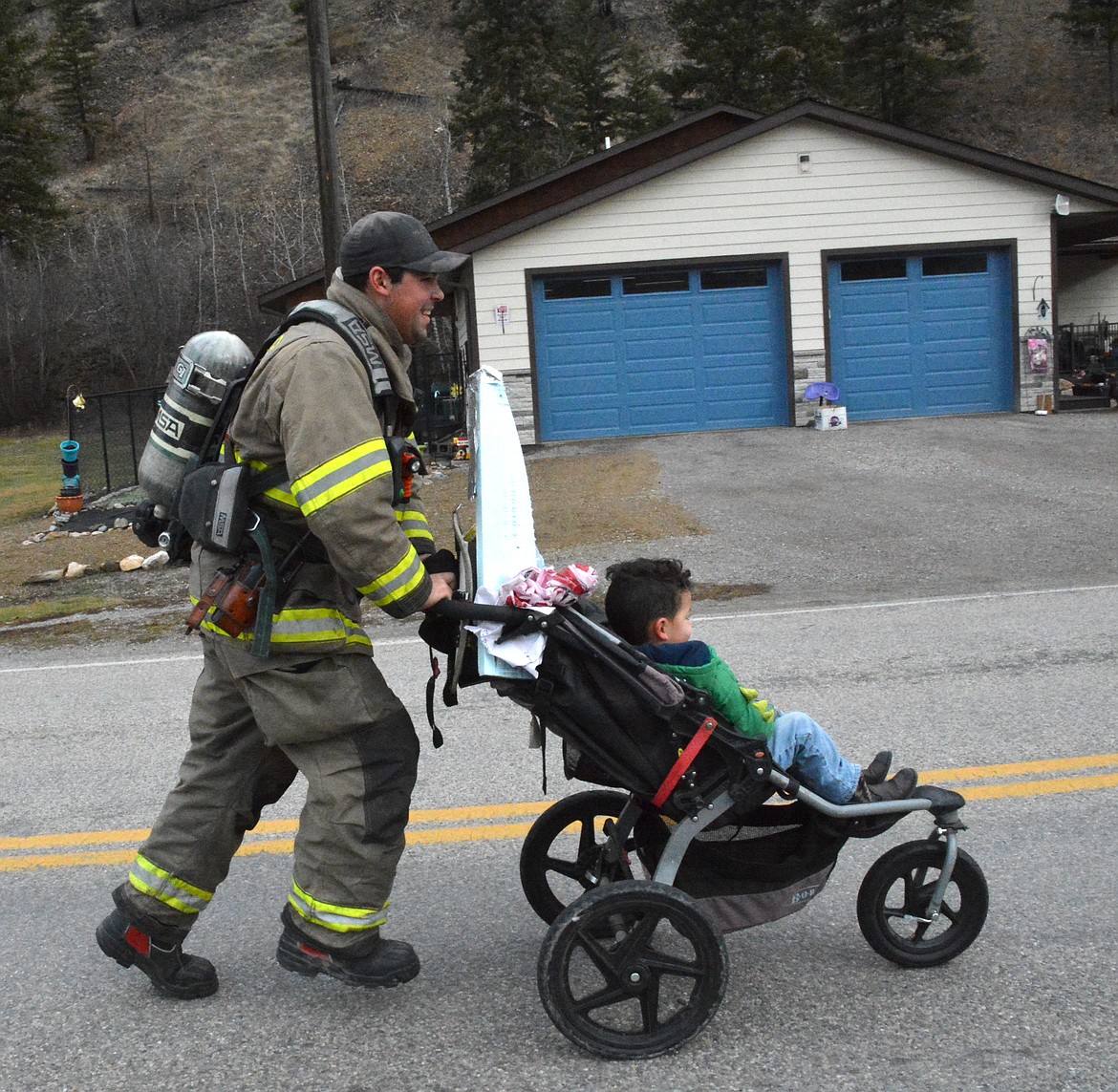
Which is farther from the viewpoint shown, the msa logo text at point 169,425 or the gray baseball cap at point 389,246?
the msa logo text at point 169,425

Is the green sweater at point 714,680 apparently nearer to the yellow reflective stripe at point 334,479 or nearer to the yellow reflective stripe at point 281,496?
the yellow reflective stripe at point 334,479

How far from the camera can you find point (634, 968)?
315cm

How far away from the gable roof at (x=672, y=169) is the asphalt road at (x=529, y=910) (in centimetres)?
1254

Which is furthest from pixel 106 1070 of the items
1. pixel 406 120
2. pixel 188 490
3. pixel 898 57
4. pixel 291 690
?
pixel 406 120

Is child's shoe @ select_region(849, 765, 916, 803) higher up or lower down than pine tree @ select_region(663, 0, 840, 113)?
lower down

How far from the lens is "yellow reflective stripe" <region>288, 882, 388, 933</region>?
3.29 meters

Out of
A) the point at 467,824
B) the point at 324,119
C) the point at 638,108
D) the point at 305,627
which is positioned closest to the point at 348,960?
the point at 305,627

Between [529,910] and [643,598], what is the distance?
131cm

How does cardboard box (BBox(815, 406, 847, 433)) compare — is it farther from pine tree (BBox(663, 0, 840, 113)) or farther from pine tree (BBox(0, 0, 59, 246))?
pine tree (BBox(0, 0, 59, 246))

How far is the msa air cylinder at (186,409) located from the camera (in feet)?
11.3

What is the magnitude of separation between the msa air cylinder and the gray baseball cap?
15.8 inches

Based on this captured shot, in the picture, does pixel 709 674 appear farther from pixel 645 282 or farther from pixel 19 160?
pixel 19 160

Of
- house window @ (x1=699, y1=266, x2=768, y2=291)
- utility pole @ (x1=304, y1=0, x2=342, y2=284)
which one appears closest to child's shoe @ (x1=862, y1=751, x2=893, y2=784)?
utility pole @ (x1=304, y1=0, x2=342, y2=284)

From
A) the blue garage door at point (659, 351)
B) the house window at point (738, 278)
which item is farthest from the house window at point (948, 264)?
the house window at point (738, 278)
